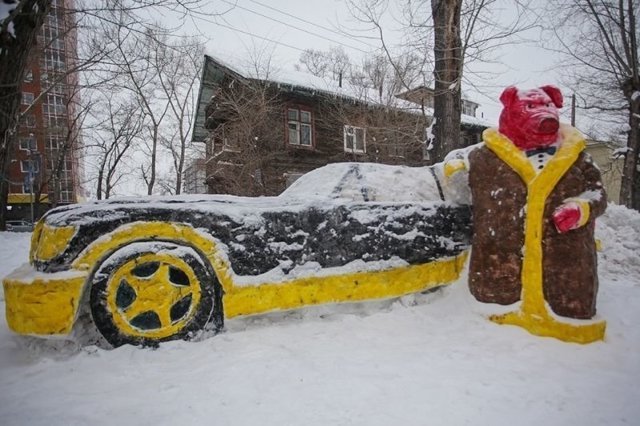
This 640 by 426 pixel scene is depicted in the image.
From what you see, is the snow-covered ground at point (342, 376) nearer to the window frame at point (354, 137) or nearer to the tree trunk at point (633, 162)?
the tree trunk at point (633, 162)

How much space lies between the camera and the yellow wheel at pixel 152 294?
7.57 feet

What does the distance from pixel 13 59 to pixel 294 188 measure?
2.91 m

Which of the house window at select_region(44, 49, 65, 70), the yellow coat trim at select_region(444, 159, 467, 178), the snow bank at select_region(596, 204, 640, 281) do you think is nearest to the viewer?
the yellow coat trim at select_region(444, 159, 467, 178)

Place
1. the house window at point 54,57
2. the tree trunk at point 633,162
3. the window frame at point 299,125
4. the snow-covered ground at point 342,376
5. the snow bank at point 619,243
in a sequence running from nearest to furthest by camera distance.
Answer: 1. the snow-covered ground at point 342,376
2. the snow bank at point 619,243
3. the house window at point 54,57
4. the tree trunk at point 633,162
5. the window frame at point 299,125

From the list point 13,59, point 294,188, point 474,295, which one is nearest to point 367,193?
point 294,188

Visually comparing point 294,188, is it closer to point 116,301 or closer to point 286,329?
point 286,329

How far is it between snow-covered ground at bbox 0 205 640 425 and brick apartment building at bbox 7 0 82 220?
5.87m

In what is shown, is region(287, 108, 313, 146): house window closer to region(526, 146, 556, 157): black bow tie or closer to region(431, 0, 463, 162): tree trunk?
region(431, 0, 463, 162): tree trunk

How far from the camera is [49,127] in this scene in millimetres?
17875

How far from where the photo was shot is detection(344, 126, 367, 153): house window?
555 inches

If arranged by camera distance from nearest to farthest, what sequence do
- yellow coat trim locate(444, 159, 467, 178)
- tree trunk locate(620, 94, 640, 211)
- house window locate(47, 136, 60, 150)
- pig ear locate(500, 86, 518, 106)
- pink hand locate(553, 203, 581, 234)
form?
1. pink hand locate(553, 203, 581, 234)
2. pig ear locate(500, 86, 518, 106)
3. yellow coat trim locate(444, 159, 467, 178)
4. tree trunk locate(620, 94, 640, 211)
5. house window locate(47, 136, 60, 150)

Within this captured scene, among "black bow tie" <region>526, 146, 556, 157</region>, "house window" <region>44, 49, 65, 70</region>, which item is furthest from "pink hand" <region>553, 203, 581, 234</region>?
"house window" <region>44, 49, 65, 70</region>

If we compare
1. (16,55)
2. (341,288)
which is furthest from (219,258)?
(16,55)

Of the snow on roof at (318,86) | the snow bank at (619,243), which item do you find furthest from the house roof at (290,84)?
the snow bank at (619,243)
